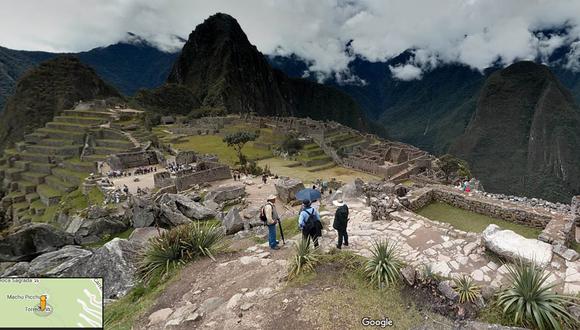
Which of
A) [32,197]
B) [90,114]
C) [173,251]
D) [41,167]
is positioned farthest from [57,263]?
[90,114]

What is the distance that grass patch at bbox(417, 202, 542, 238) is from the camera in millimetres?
9788

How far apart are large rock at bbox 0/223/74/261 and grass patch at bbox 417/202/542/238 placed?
1574 centimetres

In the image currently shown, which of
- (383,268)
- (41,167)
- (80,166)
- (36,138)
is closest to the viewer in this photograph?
(383,268)

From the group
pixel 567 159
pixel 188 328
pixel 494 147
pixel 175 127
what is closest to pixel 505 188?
pixel 567 159

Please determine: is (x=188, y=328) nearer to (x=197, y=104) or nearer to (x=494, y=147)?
(x=197, y=104)

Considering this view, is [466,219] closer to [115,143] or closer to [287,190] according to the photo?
[287,190]

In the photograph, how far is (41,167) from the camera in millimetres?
48000

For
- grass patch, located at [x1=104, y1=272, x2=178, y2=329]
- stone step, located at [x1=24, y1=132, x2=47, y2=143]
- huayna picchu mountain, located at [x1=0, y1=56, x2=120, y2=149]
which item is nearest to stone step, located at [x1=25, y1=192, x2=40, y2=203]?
stone step, located at [x1=24, y1=132, x2=47, y2=143]

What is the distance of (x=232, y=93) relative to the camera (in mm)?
187250

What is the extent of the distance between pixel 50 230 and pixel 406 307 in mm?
15986

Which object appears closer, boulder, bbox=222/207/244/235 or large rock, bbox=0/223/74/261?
boulder, bbox=222/207/244/235

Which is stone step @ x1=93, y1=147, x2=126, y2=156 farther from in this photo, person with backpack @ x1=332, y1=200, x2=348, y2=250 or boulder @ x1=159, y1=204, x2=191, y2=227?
person with backpack @ x1=332, y1=200, x2=348, y2=250

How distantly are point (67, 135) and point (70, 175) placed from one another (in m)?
15.8

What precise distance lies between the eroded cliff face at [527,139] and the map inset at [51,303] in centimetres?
13609
